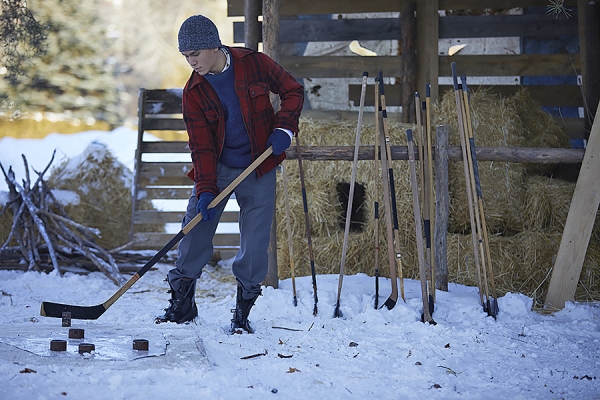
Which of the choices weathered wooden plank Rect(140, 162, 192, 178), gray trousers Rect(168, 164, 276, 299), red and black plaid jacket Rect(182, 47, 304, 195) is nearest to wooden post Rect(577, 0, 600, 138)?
red and black plaid jacket Rect(182, 47, 304, 195)

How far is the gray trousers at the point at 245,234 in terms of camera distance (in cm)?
392

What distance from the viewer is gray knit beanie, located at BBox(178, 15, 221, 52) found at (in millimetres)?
3479

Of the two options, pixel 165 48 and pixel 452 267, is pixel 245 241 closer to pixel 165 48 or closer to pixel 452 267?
pixel 452 267

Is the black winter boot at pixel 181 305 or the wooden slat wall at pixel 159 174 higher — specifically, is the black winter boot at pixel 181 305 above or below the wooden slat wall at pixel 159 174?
below

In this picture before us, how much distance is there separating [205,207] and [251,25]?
6.48ft

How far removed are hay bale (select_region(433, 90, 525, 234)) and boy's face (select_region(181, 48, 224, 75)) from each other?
2443 mm

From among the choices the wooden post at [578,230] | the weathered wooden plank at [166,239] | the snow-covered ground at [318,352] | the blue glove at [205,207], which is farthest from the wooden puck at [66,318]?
the weathered wooden plank at [166,239]

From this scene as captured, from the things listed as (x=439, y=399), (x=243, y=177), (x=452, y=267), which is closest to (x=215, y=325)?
(x=243, y=177)

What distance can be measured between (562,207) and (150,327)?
3446 mm

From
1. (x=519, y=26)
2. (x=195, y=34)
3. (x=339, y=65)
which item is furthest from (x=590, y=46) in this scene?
(x=195, y=34)

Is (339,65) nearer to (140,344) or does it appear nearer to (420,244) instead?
(420,244)

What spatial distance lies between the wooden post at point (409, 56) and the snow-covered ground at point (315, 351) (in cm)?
211

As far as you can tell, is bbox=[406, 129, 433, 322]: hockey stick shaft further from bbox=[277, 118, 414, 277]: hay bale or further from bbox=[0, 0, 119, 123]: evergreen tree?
bbox=[0, 0, 119, 123]: evergreen tree

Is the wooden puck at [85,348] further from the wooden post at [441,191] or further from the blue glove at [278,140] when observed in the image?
the wooden post at [441,191]
